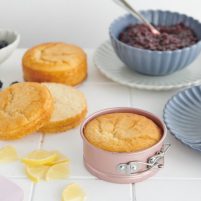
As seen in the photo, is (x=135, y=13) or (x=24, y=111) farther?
(x=135, y=13)

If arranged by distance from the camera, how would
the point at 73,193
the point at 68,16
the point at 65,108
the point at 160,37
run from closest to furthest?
the point at 73,193 < the point at 65,108 < the point at 160,37 < the point at 68,16

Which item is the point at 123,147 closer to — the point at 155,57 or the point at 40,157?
the point at 40,157

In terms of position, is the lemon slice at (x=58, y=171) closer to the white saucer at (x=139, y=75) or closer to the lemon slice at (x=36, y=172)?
the lemon slice at (x=36, y=172)

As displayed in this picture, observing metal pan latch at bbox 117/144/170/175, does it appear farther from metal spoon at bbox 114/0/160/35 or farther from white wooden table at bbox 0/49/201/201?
metal spoon at bbox 114/0/160/35

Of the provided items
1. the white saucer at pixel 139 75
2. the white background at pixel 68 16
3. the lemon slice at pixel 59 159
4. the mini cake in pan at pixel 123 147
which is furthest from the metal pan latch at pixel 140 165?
the white background at pixel 68 16

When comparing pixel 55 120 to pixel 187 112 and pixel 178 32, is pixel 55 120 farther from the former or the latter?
pixel 178 32

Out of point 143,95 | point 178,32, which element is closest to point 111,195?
point 143,95

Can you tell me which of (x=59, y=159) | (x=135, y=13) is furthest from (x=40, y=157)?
(x=135, y=13)

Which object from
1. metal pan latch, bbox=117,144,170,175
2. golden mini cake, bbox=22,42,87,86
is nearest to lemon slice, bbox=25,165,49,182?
metal pan latch, bbox=117,144,170,175
